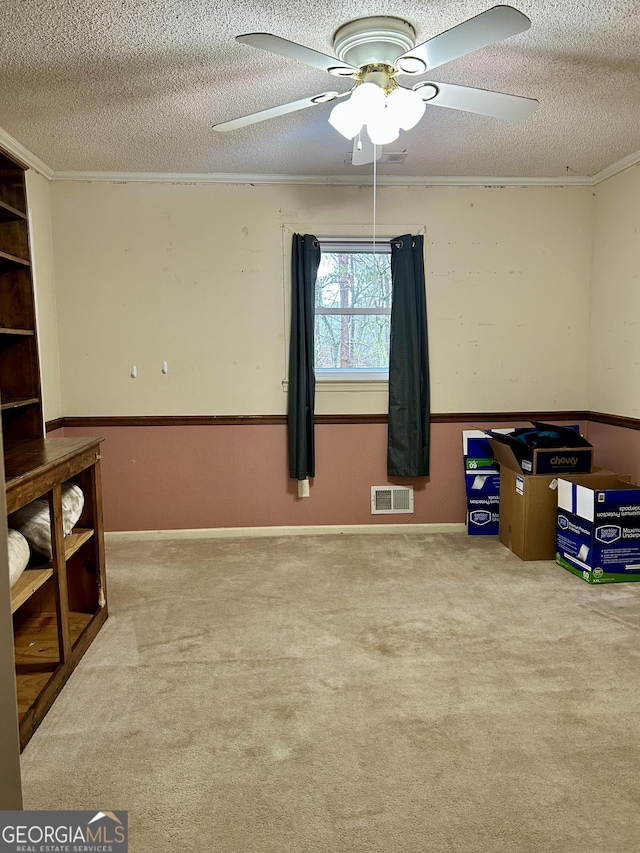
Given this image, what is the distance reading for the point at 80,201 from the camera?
13.4 feet

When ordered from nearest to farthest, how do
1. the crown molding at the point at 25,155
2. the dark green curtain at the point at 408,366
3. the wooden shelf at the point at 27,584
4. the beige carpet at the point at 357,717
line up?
the beige carpet at the point at 357,717 → the wooden shelf at the point at 27,584 → the crown molding at the point at 25,155 → the dark green curtain at the point at 408,366

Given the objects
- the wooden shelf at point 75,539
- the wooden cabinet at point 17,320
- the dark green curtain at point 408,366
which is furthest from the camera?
the dark green curtain at point 408,366

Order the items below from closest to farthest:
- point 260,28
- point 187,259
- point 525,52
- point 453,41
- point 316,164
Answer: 1. point 453,41
2. point 260,28
3. point 525,52
4. point 316,164
5. point 187,259

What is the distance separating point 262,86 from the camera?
2.77 meters

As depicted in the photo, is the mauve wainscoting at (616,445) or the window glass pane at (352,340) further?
the window glass pane at (352,340)

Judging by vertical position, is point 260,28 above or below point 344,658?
above

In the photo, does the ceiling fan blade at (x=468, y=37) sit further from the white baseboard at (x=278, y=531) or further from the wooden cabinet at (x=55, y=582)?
the white baseboard at (x=278, y=531)

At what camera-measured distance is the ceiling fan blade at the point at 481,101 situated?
7.32ft

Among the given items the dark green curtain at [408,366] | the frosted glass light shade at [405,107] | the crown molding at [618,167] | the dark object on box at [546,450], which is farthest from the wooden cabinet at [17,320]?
the crown molding at [618,167]

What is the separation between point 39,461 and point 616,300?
12.1ft

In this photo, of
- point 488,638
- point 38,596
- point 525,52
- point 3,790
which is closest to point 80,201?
point 38,596

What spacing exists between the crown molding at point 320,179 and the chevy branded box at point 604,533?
2.18 metres

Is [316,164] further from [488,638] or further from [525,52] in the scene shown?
[488,638]

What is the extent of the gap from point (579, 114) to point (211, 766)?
3380 millimetres
